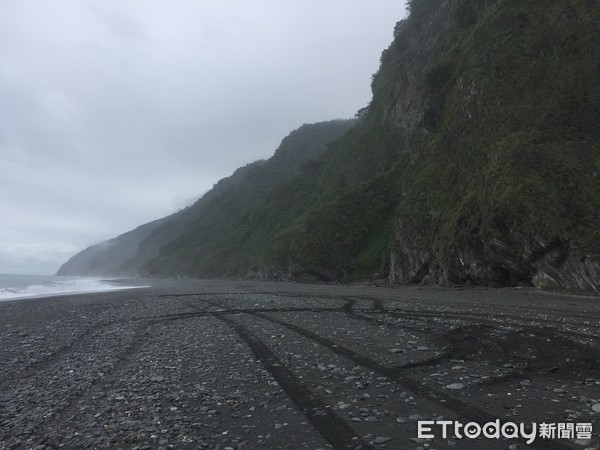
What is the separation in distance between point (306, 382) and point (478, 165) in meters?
36.3

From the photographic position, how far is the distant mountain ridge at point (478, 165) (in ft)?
93.8

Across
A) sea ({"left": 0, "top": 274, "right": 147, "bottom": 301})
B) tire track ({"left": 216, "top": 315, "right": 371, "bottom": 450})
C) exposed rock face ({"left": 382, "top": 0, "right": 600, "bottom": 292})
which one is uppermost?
exposed rock face ({"left": 382, "top": 0, "right": 600, "bottom": 292})

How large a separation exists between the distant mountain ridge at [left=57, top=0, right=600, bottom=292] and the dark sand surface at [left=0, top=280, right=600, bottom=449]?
1224 centimetres

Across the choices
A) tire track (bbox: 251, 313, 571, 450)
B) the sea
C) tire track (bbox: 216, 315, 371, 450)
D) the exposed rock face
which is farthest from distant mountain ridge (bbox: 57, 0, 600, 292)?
the sea

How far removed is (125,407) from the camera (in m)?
8.77

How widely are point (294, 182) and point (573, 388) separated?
118 metres

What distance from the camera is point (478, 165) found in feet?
130

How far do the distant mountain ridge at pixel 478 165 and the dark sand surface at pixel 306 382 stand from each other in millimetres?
12237

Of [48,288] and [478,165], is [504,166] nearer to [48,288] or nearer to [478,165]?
[478,165]

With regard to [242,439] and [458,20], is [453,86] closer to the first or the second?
[458,20]

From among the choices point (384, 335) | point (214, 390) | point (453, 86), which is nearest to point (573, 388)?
point (384, 335)

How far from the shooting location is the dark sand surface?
705 centimetres

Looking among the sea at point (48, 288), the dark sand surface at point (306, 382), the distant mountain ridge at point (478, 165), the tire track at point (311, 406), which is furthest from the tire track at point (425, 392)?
the sea at point (48, 288)

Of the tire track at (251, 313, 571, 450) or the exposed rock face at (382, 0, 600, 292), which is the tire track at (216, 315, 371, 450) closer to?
the tire track at (251, 313, 571, 450)
